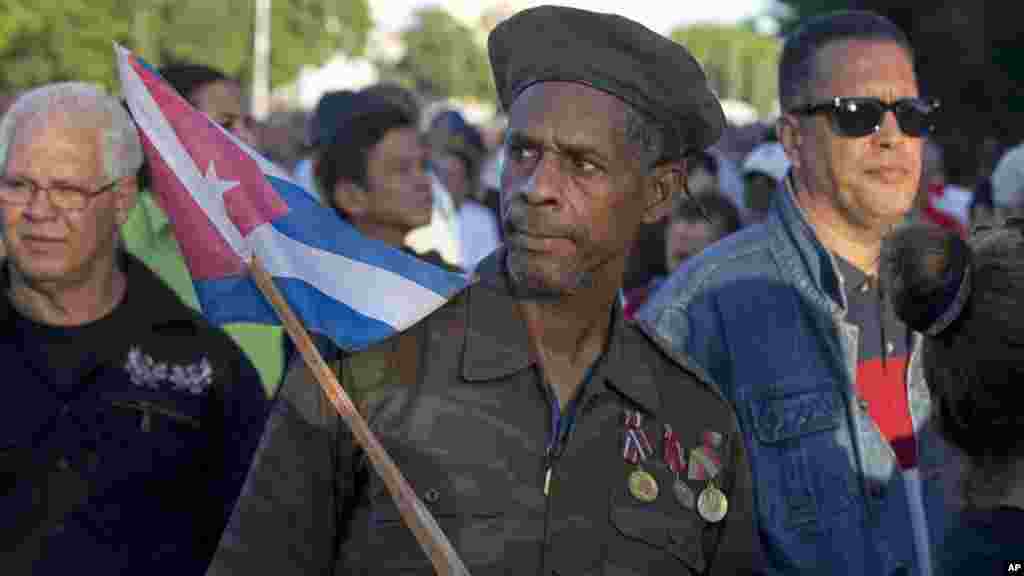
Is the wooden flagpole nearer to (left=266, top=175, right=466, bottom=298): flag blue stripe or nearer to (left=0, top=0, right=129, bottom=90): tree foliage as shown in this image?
(left=266, top=175, right=466, bottom=298): flag blue stripe

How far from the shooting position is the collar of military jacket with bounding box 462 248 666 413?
338 cm

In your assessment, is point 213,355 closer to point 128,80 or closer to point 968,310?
point 128,80

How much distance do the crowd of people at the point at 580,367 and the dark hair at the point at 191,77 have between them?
2 cm

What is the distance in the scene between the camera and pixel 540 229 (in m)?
3.40

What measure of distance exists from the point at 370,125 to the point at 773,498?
308 centimetres

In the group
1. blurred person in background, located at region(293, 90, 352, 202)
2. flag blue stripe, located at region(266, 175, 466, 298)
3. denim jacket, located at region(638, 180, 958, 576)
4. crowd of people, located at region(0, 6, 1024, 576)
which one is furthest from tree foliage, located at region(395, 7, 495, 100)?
flag blue stripe, located at region(266, 175, 466, 298)

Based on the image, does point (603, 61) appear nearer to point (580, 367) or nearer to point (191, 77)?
point (580, 367)

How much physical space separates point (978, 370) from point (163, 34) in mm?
63251

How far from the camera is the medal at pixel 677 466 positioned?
3.41 meters

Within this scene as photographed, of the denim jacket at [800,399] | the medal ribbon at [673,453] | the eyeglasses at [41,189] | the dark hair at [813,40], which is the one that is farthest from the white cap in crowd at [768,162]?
the medal ribbon at [673,453]

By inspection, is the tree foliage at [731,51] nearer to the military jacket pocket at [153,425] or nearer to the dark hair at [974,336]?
the military jacket pocket at [153,425]

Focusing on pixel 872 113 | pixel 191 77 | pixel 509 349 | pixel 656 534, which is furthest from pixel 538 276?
pixel 191 77

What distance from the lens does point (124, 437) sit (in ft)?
14.6

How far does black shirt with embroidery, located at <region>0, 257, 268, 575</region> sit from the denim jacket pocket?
4.38 ft
